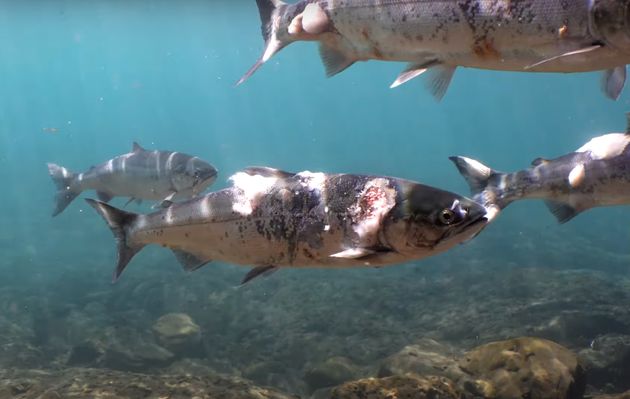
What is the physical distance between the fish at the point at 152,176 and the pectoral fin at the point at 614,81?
6364 mm

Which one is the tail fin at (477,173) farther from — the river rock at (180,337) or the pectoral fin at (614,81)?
the river rock at (180,337)

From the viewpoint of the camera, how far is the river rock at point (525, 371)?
635 centimetres

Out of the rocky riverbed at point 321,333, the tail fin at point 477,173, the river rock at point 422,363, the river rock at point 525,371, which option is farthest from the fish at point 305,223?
the river rock at point 422,363

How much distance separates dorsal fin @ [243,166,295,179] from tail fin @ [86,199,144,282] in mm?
1112

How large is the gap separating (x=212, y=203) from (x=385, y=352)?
26.2 ft

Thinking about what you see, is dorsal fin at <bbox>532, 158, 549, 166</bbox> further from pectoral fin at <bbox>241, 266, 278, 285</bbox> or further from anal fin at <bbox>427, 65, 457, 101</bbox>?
pectoral fin at <bbox>241, 266, 278, 285</bbox>

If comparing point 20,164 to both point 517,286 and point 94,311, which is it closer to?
point 94,311

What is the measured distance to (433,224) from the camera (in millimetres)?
3293

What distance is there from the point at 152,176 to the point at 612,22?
297 inches

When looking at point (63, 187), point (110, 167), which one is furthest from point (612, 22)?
point (63, 187)

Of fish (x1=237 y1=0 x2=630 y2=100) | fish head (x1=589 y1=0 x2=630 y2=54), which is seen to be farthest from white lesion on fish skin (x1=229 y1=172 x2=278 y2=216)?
fish head (x1=589 y1=0 x2=630 y2=54)

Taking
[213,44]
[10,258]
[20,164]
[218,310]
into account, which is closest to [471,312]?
[218,310]

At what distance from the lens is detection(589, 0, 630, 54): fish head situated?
257cm

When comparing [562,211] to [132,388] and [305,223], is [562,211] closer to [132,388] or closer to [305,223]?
[305,223]
